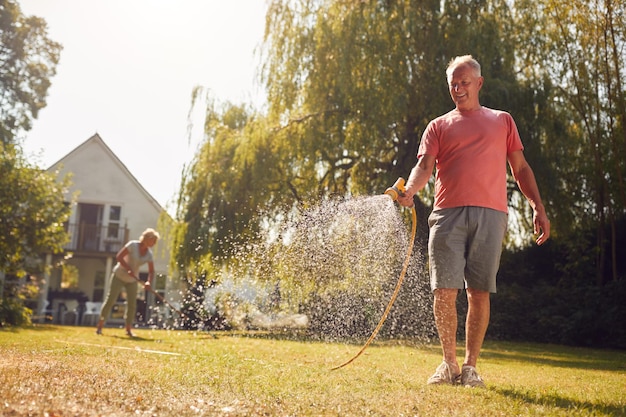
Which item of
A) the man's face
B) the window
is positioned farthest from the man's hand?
the window

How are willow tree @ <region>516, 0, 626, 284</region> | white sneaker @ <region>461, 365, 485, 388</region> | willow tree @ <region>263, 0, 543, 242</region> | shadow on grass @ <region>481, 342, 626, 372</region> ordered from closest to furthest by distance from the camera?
white sneaker @ <region>461, 365, 485, 388</region>
shadow on grass @ <region>481, 342, 626, 372</region>
willow tree @ <region>263, 0, 543, 242</region>
willow tree @ <region>516, 0, 626, 284</region>

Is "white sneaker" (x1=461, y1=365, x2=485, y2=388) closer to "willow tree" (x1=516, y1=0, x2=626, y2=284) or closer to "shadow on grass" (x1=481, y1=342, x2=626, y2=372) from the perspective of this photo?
"shadow on grass" (x1=481, y1=342, x2=626, y2=372)

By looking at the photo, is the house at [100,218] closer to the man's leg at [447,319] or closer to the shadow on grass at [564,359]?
the shadow on grass at [564,359]

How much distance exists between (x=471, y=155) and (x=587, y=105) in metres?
10.5

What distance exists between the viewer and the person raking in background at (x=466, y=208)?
410 centimetres

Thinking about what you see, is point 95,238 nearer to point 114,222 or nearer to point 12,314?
point 114,222

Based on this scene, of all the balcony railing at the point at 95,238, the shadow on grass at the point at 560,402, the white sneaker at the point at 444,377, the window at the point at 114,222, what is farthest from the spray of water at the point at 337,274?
the window at the point at 114,222

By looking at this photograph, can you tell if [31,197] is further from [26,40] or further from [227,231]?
[26,40]

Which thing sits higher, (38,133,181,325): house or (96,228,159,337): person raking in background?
(38,133,181,325): house

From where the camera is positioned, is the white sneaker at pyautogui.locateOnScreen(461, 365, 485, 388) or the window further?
the window

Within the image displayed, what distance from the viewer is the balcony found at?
83.6 feet

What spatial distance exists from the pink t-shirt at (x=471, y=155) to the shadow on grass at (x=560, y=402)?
44.5 inches

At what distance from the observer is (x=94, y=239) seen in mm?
26141

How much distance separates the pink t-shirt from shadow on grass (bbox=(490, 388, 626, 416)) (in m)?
1.13
